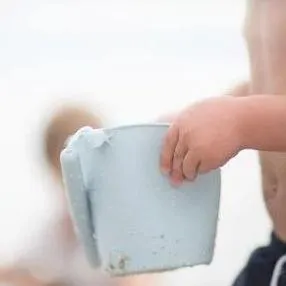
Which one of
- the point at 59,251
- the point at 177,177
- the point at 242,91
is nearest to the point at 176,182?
the point at 177,177

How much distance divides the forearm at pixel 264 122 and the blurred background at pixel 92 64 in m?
0.50

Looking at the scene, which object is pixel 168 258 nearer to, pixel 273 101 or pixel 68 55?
pixel 273 101

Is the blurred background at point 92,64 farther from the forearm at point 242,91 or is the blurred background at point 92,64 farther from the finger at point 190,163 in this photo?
the finger at point 190,163

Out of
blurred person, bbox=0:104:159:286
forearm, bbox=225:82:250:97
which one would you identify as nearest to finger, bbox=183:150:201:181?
forearm, bbox=225:82:250:97

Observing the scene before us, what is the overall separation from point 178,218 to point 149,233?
0.07 ft

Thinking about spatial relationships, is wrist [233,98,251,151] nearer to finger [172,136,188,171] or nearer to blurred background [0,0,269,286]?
finger [172,136,188,171]

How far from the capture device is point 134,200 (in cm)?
54

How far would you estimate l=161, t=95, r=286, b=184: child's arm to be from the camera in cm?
54

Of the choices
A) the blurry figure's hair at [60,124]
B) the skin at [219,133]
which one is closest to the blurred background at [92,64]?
the blurry figure's hair at [60,124]

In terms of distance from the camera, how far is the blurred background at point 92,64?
106cm

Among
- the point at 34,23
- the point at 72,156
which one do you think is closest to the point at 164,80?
the point at 34,23

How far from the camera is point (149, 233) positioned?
0.54 meters

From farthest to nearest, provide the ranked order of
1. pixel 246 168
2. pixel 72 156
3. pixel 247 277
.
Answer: pixel 246 168 < pixel 247 277 < pixel 72 156

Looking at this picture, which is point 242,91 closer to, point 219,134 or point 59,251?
point 219,134
